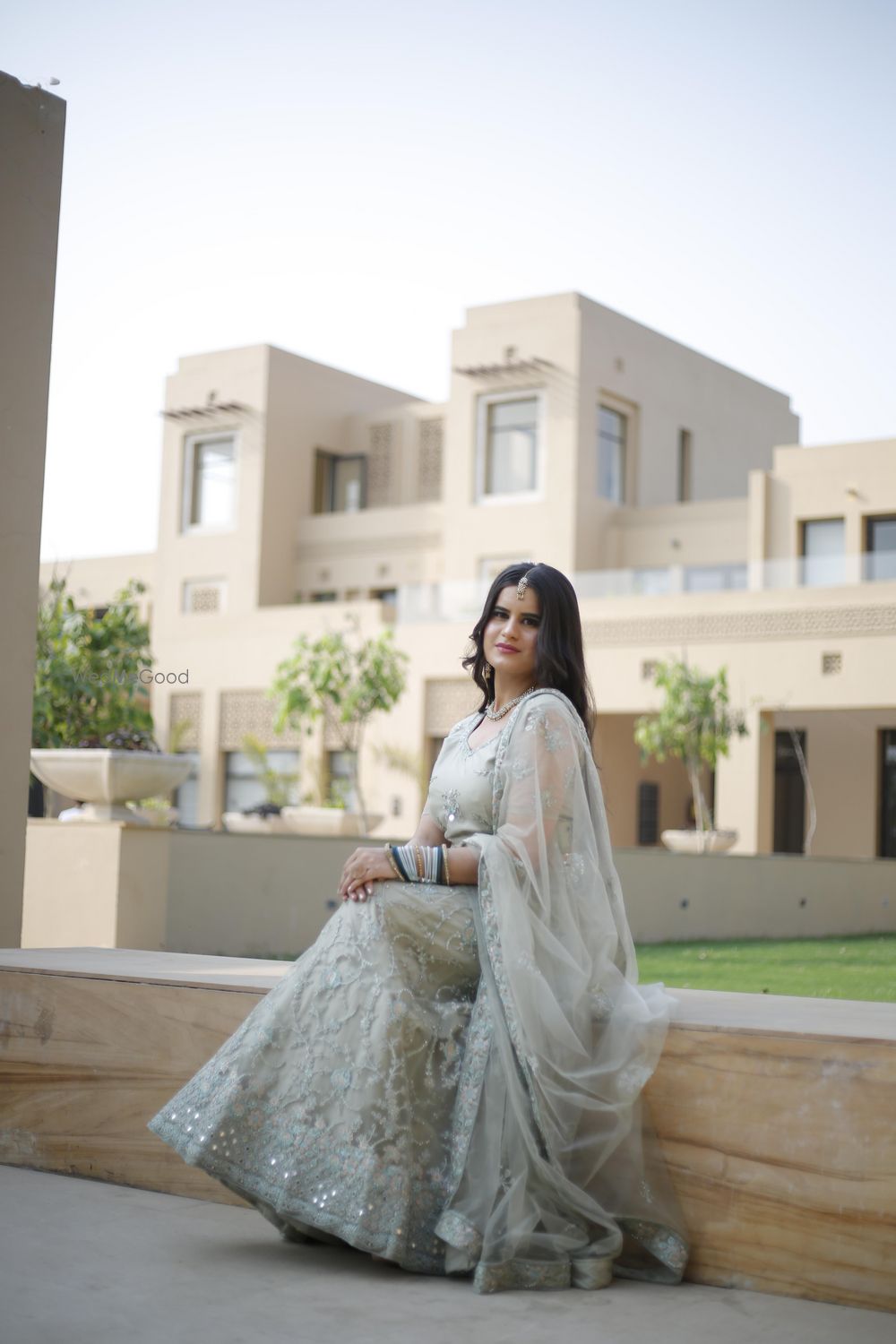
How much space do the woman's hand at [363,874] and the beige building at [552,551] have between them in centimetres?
1718

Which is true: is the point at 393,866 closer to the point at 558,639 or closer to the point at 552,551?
the point at 558,639

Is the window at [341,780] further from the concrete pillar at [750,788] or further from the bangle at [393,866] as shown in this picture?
the bangle at [393,866]

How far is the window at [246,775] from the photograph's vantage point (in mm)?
25172

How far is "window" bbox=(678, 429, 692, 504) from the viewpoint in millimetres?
28000

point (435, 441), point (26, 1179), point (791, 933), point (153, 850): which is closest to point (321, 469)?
point (435, 441)

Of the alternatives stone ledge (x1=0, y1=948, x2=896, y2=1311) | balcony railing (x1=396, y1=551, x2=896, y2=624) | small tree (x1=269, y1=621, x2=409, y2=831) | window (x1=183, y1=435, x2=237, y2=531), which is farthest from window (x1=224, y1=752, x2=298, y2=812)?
stone ledge (x1=0, y1=948, x2=896, y2=1311)

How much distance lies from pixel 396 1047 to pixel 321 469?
92.7 ft

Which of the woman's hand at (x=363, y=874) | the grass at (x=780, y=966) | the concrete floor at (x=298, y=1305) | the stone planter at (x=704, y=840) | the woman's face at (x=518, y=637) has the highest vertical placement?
the woman's face at (x=518, y=637)

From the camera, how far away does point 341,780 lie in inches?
966

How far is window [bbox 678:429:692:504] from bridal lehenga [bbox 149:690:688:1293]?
25339 millimetres

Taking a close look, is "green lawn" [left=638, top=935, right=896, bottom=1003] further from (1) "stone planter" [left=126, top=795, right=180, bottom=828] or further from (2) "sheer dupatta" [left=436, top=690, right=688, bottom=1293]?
(2) "sheer dupatta" [left=436, top=690, right=688, bottom=1293]

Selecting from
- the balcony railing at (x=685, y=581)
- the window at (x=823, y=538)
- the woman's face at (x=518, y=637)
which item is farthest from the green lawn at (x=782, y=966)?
the window at (x=823, y=538)

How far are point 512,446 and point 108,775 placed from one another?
18.1 meters

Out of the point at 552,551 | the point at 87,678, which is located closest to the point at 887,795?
Answer: the point at 552,551
